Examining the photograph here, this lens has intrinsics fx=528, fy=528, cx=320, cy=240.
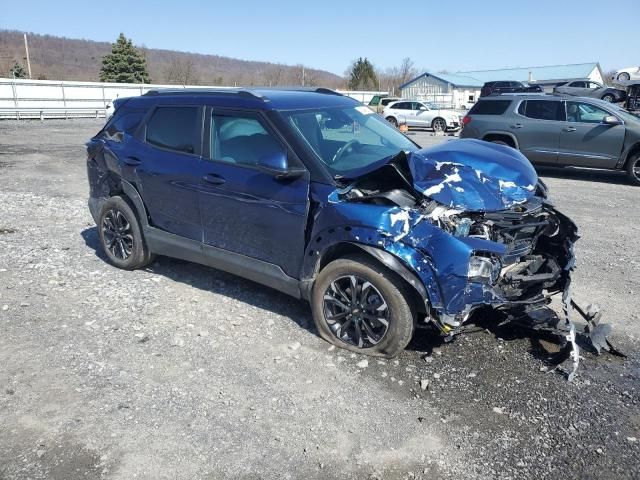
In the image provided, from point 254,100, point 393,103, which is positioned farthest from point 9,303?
point 393,103

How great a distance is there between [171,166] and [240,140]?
799mm

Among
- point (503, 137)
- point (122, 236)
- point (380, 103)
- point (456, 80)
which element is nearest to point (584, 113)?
point (503, 137)

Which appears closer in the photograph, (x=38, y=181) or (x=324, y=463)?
(x=324, y=463)

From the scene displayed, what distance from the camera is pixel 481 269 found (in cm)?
358

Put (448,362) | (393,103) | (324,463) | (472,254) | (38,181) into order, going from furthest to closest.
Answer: (393,103) → (38,181) → (448,362) → (472,254) → (324,463)

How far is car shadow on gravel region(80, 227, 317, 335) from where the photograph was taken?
4.70 meters

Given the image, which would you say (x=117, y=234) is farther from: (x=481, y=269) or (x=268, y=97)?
(x=481, y=269)

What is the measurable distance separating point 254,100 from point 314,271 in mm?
1536

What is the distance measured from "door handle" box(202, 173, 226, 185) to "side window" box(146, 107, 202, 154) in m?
0.32

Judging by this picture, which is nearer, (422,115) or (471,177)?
(471,177)

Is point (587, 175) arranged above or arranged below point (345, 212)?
below

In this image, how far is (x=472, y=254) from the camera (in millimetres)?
3553

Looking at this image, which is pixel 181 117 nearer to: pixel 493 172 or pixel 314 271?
pixel 314 271

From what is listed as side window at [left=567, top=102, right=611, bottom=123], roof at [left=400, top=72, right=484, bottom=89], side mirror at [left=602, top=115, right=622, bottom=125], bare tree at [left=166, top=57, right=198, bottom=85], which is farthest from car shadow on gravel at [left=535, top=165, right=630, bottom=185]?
bare tree at [left=166, top=57, right=198, bottom=85]
